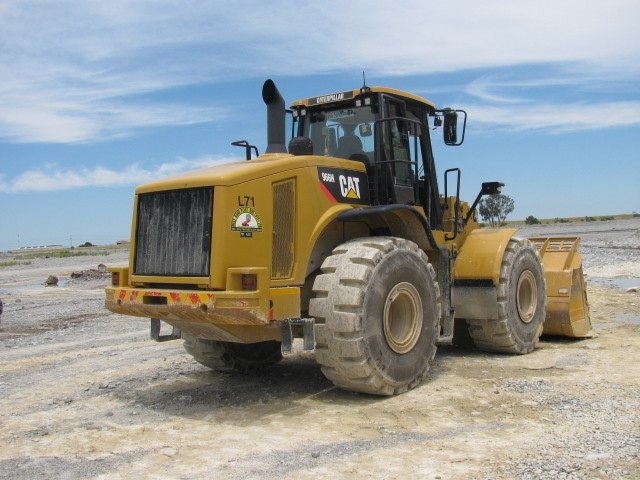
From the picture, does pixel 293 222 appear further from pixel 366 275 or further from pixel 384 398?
pixel 384 398

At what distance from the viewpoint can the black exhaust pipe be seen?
7.47m

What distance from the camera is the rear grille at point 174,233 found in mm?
6262

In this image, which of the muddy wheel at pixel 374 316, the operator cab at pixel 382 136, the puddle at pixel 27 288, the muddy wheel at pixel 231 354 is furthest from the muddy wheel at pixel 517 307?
the puddle at pixel 27 288

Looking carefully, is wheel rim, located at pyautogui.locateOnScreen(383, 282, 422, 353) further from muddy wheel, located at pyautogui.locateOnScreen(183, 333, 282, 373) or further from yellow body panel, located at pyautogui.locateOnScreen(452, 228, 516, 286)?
muddy wheel, located at pyautogui.locateOnScreen(183, 333, 282, 373)

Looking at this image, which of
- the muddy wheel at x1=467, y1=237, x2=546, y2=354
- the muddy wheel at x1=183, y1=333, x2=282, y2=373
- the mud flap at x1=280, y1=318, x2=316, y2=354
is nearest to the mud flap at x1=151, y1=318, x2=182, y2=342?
the muddy wheel at x1=183, y1=333, x2=282, y2=373

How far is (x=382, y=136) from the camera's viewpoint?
25.4 ft

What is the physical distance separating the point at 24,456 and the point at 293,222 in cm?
305

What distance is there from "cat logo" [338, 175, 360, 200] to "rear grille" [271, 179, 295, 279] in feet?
2.36

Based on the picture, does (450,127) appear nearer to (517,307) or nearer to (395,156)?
(395,156)

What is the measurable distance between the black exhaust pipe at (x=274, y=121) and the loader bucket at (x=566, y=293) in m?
4.80

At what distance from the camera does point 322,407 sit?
21.3ft

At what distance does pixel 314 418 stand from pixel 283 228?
1.79 metres

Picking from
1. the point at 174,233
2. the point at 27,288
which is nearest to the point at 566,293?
the point at 174,233

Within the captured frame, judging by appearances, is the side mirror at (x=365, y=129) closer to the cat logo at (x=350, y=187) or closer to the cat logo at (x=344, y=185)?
the cat logo at (x=344, y=185)
